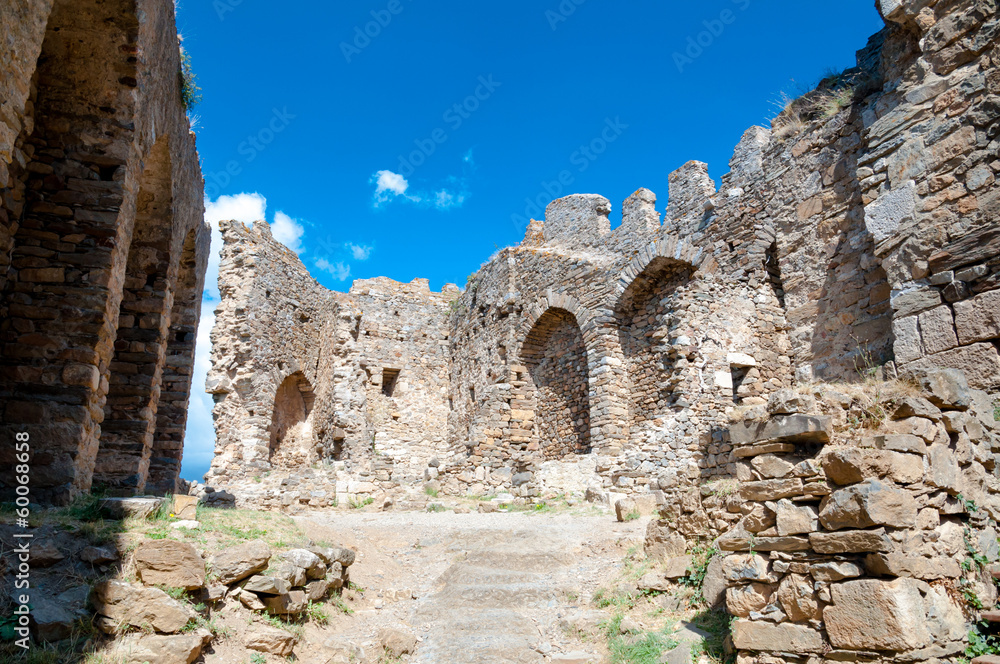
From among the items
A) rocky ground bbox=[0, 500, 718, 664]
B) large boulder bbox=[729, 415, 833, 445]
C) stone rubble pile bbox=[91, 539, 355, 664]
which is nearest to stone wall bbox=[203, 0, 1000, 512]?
large boulder bbox=[729, 415, 833, 445]

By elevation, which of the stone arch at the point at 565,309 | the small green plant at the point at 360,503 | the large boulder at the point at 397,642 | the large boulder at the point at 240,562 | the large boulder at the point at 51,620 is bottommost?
the large boulder at the point at 397,642

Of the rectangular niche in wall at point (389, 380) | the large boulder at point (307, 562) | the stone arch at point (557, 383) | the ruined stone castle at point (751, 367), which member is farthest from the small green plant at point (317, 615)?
the rectangular niche in wall at point (389, 380)

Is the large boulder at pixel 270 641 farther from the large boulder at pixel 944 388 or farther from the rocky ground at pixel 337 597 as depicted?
the large boulder at pixel 944 388

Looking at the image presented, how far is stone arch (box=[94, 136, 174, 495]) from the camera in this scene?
8078 mm

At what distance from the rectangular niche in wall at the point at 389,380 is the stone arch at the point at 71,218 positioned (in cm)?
1358

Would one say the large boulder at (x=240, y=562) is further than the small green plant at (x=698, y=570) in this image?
No

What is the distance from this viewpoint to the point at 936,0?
6387mm

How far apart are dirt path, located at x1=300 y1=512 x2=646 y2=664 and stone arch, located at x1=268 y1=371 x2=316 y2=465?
240 inches

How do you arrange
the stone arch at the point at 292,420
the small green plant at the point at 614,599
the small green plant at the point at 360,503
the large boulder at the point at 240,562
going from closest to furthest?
the large boulder at the point at 240,562, the small green plant at the point at 614,599, the small green plant at the point at 360,503, the stone arch at the point at 292,420

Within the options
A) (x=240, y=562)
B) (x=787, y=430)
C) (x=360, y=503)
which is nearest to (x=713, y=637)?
(x=787, y=430)

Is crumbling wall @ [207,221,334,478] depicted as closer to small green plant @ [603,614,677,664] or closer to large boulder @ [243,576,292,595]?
large boulder @ [243,576,292,595]

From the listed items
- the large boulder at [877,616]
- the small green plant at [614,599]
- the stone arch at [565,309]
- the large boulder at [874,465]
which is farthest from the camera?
the stone arch at [565,309]

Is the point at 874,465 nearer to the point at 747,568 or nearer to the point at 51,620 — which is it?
the point at 747,568

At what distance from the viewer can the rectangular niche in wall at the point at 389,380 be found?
66.1 feet
